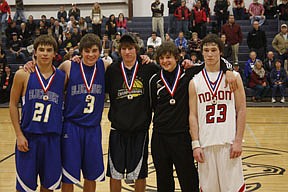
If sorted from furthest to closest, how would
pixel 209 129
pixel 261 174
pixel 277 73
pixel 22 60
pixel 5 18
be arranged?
pixel 5 18 < pixel 22 60 < pixel 277 73 < pixel 261 174 < pixel 209 129

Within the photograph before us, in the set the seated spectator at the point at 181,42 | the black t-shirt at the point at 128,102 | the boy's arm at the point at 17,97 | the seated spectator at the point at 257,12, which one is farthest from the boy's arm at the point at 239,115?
the seated spectator at the point at 257,12

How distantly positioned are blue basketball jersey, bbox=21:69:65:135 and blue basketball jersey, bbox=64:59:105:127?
0.58 ft

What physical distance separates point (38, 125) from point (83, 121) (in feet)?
1.55

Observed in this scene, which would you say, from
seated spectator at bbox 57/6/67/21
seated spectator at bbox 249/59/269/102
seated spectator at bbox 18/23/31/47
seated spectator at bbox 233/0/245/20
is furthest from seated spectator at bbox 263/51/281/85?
seated spectator at bbox 18/23/31/47

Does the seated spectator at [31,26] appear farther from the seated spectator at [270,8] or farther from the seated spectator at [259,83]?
the seated spectator at [270,8]

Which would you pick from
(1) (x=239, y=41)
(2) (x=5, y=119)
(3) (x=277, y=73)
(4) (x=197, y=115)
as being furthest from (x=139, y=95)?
(1) (x=239, y=41)

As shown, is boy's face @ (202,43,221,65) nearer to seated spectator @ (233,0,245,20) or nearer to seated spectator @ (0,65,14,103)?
seated spectator @ (0,65,14,103)

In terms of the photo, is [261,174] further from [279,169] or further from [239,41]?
[239,41]

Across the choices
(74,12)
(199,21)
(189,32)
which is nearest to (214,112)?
(189,32)

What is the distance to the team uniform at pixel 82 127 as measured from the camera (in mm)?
4574

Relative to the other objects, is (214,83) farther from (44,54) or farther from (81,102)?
(44,54)

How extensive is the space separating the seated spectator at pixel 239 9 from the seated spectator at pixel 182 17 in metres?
2.70

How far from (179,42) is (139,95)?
12387mm

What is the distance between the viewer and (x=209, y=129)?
4.16m
